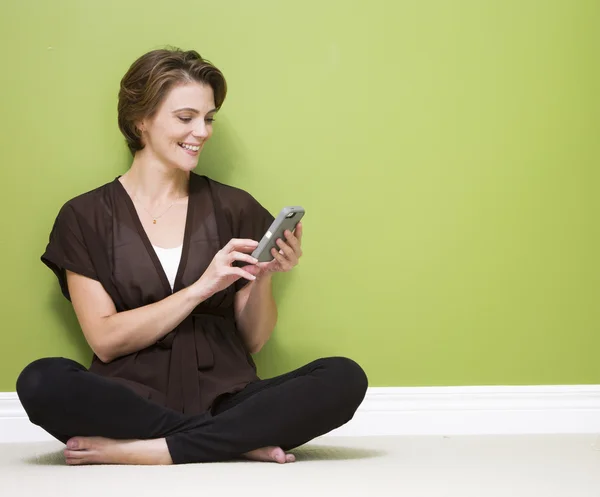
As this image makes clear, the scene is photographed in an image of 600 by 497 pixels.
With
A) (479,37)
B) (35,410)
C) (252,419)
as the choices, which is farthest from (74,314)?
(479,37)

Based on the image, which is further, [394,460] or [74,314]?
[74,314]

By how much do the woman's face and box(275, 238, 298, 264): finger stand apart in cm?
37

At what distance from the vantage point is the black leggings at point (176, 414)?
6.24 feet

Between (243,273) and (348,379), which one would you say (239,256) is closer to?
(243,273)

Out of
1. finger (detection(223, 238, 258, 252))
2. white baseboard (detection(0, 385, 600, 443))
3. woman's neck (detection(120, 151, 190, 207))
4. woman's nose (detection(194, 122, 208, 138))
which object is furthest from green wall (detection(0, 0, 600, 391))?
finger (detection(223, 238, 258, 252))

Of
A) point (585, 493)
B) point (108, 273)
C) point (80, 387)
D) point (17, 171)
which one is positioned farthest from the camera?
point (17, 171)

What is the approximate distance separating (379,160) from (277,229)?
0.63m

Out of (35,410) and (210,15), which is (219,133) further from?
(35,410)

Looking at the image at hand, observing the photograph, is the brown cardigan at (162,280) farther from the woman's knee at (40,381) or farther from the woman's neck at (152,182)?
the woman's knee at (40,381)

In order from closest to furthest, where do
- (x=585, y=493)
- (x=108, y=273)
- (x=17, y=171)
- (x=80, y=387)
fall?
(x=585, y=493), (x=80, y=387), (x=108, y=273), (x=17, y=171)

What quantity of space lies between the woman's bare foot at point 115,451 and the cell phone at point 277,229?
49 centimetres

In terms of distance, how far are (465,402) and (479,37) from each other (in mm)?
1090

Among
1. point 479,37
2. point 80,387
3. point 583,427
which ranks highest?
point 479,37

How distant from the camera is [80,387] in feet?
6.23
